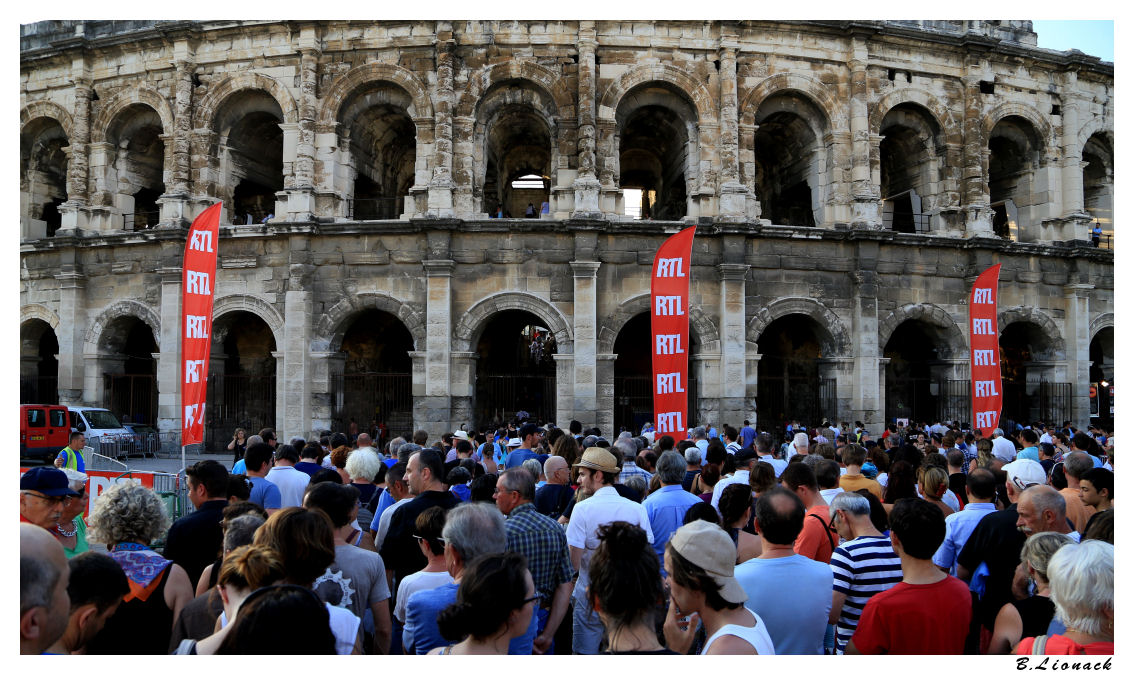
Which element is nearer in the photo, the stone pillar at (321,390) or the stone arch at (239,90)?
the stone pillar at (321,390)

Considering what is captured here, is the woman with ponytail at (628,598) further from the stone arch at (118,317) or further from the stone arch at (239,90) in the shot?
the stone arch at (118,317)

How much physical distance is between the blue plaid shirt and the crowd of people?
13mm

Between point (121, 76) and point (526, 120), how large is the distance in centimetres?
1057

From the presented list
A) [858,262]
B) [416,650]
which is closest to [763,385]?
[858,262]

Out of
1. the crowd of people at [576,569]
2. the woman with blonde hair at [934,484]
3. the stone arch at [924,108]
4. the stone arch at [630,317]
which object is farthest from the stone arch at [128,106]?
the woman with blonde hair at [934,484]

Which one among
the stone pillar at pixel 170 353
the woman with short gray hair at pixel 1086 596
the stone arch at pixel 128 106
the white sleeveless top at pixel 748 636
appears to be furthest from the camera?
the stone arch at pixel 128 106

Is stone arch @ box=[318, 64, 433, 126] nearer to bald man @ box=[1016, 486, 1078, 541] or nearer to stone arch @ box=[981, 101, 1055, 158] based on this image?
stone arch @ box=[981, 101, 1055, 158]

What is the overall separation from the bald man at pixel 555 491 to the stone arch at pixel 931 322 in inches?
569

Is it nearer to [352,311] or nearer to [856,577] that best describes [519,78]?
[352,311]

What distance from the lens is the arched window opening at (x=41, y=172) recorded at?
2030 centimetres

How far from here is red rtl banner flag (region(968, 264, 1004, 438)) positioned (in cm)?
1473

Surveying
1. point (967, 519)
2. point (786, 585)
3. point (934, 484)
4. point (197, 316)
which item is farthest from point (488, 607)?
point (197, 316)

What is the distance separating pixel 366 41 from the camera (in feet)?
57.8

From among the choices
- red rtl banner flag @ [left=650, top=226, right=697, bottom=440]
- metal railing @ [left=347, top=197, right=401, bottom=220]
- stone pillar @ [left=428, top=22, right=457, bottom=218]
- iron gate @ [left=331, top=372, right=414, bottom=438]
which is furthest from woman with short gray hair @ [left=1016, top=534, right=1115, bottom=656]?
metal railing @ [left=347, top=197, right=401, bottom=220]
